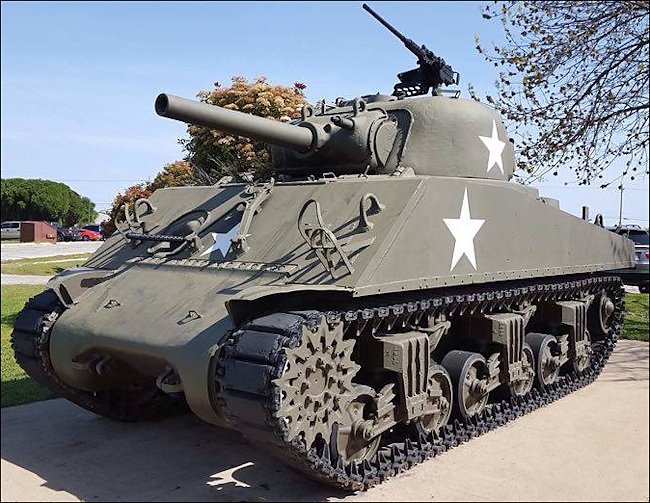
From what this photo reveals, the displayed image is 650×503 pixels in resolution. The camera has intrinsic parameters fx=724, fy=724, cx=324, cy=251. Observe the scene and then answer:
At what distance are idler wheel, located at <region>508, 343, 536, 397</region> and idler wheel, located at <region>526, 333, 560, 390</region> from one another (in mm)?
105

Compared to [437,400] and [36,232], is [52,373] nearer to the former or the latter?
[437,400]

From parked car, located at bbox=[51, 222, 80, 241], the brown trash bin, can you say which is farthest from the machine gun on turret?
parked car, located at bbox=[51, 222, 80, 241]

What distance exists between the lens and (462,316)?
24.6 ft

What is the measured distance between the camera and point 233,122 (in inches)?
233

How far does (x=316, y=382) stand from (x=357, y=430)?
0.71m

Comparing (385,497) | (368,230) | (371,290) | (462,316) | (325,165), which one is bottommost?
(385,497)

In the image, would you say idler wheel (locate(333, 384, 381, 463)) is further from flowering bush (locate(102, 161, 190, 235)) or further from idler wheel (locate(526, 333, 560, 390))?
flowering bush (locate(102, 161, 190, 235))

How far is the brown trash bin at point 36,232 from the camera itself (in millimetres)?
27684

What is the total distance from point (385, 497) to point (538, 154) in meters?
10.5

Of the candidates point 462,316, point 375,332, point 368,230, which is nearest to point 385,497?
point 375,332

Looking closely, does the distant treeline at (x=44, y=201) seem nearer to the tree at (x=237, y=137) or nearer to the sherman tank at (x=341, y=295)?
the tree at (x=237, y=137)

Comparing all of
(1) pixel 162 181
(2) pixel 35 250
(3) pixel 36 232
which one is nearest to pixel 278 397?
(1) pixel 162 181

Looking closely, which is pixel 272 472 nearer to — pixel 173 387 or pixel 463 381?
pixel 173 387

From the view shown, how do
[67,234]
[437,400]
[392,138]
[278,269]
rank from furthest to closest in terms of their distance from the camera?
[67,234] < [392,138] < [437,400] < [278,269]
